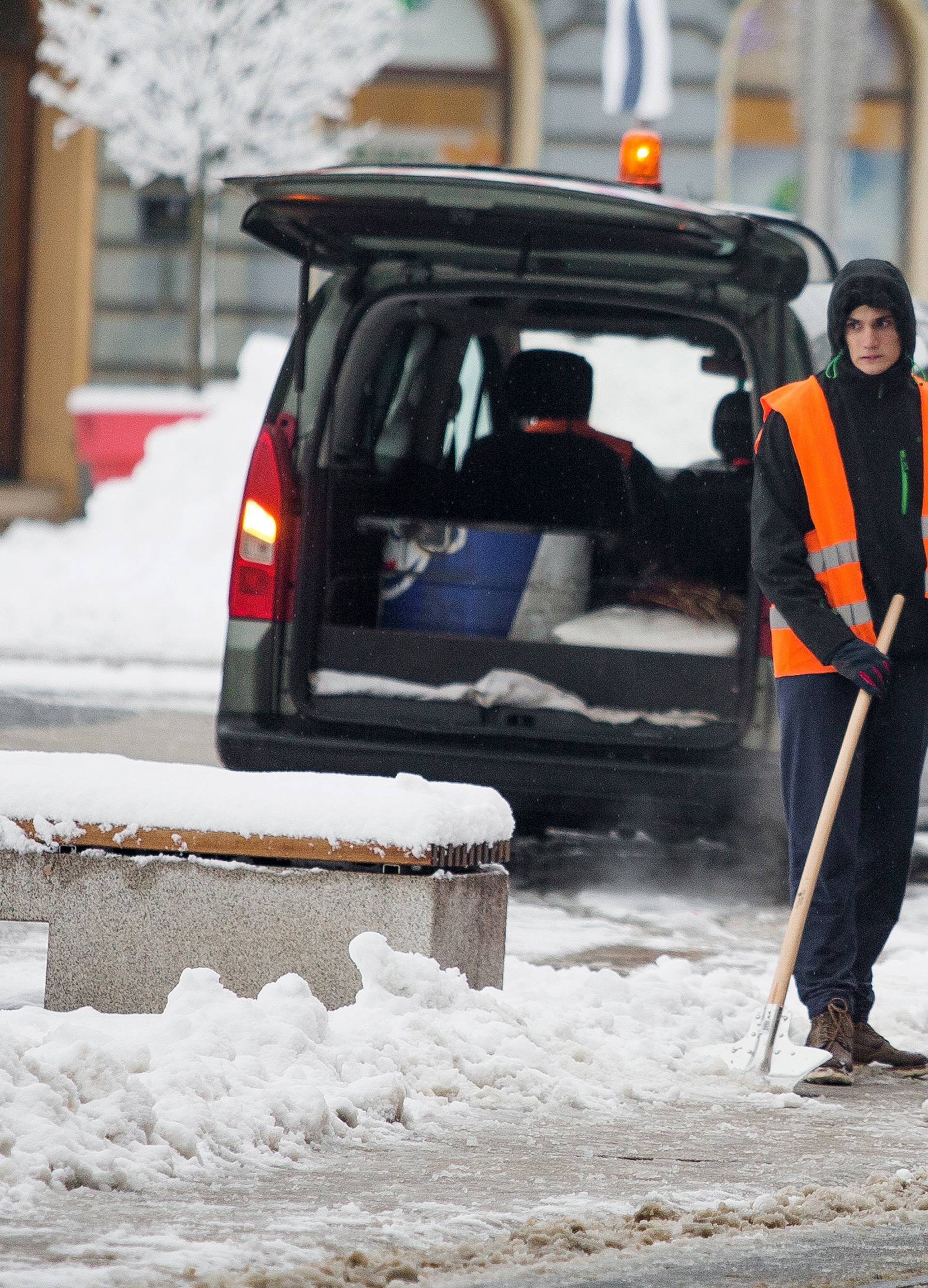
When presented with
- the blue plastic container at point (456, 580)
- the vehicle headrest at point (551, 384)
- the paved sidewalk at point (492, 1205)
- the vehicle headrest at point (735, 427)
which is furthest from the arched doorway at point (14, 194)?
the paved sidewalk at point (492, 1205)

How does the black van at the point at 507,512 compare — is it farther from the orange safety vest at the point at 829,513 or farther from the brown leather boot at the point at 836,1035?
the brown leather boot at the point at 836,1035

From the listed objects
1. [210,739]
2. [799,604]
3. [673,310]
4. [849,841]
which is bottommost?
[210,739]

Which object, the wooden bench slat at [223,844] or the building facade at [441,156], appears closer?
the wooden bench slat at [223,844]

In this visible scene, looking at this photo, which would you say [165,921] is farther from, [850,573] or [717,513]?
[717,513]

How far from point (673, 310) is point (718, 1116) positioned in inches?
113

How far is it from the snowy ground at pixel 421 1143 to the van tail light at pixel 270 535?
5.90 feet

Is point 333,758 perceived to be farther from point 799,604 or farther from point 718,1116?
point 718,1116

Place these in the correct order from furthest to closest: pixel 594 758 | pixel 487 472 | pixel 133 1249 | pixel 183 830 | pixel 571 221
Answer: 1. pixel 487 472
2. pixel 594 758
3. pixel 571 221
4. pixel 183 830
5. pixel 133 1249

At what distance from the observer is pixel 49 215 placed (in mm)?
17969

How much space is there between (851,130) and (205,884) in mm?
16542

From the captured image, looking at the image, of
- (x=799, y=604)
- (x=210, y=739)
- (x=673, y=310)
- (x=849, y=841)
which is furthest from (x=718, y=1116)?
(x=210, y=739)

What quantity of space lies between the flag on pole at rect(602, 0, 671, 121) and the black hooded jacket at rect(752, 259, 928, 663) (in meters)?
11.2

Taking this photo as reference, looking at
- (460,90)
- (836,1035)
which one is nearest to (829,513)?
(836,1035)

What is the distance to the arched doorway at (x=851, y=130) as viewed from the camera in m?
18.8
